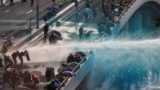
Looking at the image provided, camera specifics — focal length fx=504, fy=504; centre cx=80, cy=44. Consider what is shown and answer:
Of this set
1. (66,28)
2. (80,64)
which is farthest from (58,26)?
(80,64)

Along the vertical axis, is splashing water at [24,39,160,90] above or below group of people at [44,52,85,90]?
below

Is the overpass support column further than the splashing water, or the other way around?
the overpass support column

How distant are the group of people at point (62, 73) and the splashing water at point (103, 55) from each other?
320 cm

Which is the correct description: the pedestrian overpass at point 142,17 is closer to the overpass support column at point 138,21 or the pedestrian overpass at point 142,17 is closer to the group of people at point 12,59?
the overpass support column at point 138,21

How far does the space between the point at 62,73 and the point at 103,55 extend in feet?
51.3

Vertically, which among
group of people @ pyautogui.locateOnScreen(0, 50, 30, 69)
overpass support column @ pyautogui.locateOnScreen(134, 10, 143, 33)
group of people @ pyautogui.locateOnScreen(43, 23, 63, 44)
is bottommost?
overpass support column @ pyautogui.locateOnScreen(134, 10, 143, 33)

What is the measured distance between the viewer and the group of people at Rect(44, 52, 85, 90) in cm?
3125

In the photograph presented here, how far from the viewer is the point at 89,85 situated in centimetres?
4556

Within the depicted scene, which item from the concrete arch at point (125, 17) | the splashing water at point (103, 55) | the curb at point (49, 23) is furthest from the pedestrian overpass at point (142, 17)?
the splashing water at point (103, 55)

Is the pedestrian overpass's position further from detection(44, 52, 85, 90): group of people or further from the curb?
detection(44, 52, 85, 90): group of people

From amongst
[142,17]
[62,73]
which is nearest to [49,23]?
[62,73]

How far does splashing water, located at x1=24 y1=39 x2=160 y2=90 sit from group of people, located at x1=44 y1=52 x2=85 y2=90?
3199mm

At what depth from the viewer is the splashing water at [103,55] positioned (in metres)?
46.9

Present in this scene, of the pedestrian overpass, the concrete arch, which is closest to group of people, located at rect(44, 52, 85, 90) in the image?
the concrete arch
